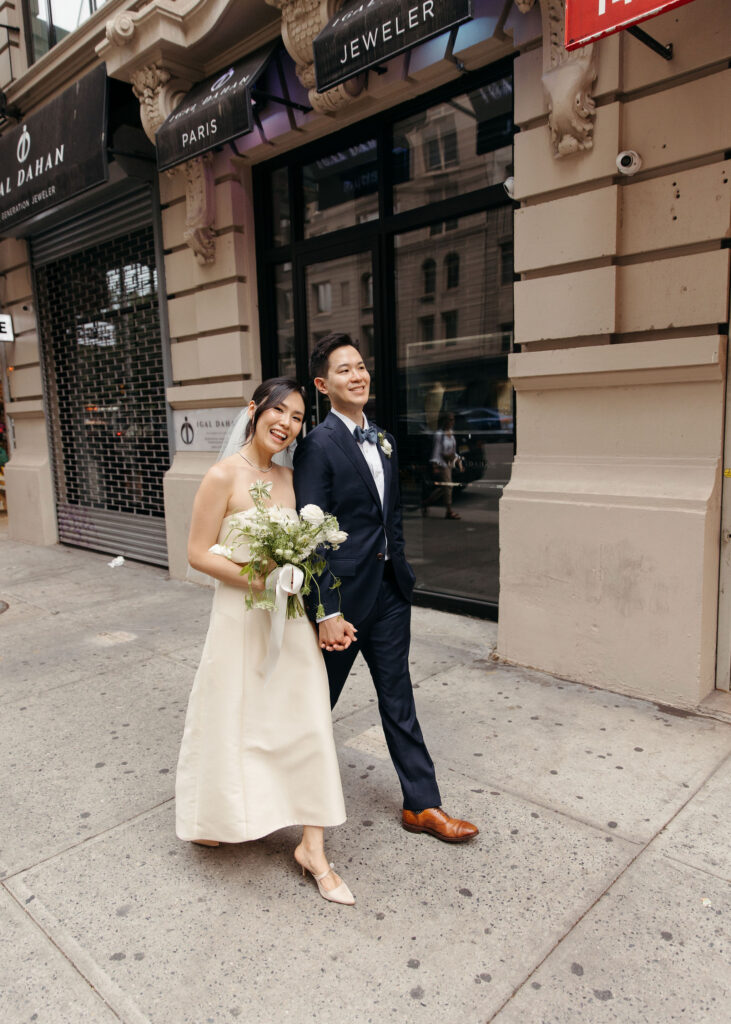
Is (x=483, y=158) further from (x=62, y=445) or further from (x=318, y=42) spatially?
(x=62, y=445)

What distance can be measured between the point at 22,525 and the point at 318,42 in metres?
8.00

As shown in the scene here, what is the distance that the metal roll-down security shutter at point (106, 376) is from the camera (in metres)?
7.96

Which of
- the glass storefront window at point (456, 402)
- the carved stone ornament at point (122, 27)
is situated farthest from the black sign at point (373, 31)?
the carved stone ornament at point (122, 27)

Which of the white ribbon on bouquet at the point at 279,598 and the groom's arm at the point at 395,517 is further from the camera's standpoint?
the groom's arm at the point at 395,517

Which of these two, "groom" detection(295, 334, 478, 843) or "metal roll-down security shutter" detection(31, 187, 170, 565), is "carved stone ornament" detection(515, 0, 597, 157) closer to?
"groom" detection(295, 334, 478, 843)

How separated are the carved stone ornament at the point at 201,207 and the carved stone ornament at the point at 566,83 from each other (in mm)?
3511

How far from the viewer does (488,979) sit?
7.02 feet

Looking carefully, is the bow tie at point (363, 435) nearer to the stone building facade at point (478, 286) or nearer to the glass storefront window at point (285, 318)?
the stone building facade at point (478, 286)

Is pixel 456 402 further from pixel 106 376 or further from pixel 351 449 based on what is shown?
pixel 106 376

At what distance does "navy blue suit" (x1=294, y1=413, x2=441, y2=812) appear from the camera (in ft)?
8.70

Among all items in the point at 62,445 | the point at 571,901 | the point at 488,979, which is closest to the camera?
the point at 488,979

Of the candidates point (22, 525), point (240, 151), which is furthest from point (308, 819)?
point (22, 525)

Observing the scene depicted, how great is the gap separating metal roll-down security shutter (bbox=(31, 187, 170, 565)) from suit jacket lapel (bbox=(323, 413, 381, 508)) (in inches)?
221

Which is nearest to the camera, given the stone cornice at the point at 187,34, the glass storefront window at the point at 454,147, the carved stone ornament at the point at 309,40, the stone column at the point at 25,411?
the glass storefront window at the point at 454,147
